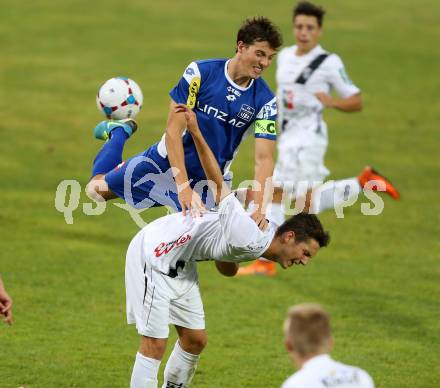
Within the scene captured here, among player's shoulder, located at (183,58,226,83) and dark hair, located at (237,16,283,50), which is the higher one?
dark hair, located at (237,16,283,50)

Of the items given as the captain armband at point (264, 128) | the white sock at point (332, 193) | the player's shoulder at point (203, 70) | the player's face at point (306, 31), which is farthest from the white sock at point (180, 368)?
the player's face at point (306, 31)

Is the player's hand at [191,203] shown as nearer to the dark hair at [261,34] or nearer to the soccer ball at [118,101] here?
the dark hair at [261,34]

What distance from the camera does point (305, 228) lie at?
791cm

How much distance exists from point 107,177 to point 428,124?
557 inches

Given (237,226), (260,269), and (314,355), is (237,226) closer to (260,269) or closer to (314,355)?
(314,355)

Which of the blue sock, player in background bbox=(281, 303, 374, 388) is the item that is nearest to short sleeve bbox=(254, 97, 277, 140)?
the blue sock

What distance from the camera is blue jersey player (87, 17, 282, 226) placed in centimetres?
862

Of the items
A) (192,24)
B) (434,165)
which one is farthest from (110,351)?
(192,24)

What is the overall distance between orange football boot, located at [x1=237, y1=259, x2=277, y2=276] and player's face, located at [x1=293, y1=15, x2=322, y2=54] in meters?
3.00

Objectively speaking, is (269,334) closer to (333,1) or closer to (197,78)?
(197,78)

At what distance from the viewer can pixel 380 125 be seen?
22891 mm

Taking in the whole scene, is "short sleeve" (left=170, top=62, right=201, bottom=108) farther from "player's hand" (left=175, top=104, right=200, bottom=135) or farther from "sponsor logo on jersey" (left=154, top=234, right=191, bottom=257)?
"sponsor logo on jersey" (left=154, top=234, right=191, bottom=257)

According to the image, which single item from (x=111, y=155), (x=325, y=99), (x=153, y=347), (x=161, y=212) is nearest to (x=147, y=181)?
(x=111, y=155)

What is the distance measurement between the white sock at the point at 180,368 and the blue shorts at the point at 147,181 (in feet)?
4.64
